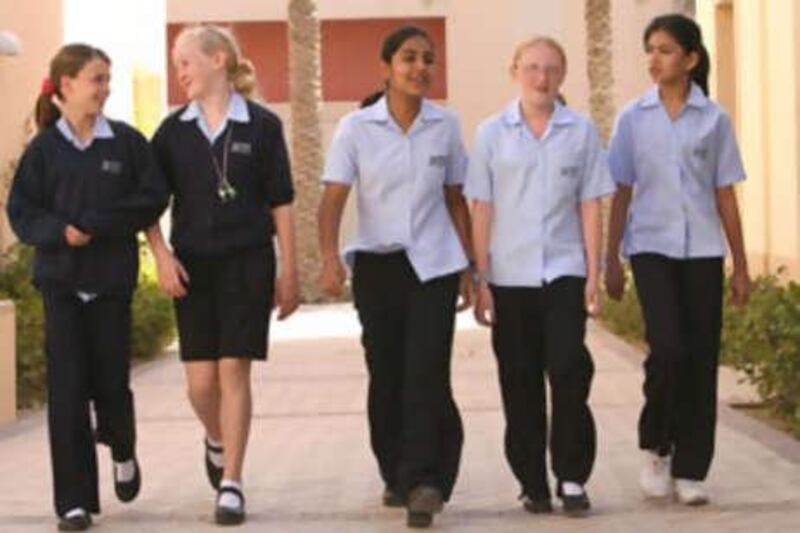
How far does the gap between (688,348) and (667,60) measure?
118 centimetres

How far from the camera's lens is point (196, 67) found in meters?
8.73

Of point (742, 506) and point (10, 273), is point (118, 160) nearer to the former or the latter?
point (742, 506)

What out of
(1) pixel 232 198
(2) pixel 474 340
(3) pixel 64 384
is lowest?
(2) pixel 474 340

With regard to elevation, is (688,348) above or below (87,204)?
below

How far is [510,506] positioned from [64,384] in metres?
1.90

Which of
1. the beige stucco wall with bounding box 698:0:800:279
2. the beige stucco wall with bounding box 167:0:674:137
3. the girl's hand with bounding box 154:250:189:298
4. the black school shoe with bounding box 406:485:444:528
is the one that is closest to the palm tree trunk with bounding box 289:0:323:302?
the beige stucco wall with bounding box 167:0:674:137

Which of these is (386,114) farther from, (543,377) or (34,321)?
(34,321)

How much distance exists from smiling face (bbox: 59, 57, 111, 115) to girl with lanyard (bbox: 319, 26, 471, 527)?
3.18 feet

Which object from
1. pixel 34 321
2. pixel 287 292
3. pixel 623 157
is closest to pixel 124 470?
pixel 287 292

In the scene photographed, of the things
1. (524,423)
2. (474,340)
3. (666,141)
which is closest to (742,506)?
(524,423)

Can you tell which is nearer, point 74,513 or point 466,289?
point 74,513

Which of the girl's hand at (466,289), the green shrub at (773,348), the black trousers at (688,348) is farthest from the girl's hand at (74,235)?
the green shrub at (773,348)

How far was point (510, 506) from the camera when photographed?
29.5 ft

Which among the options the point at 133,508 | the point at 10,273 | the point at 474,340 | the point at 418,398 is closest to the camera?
the point at 418,398
